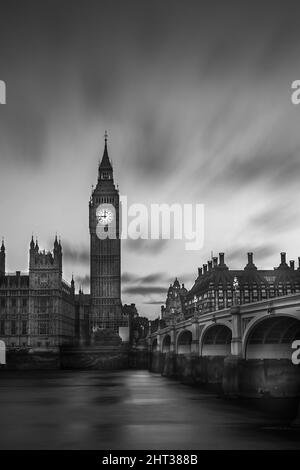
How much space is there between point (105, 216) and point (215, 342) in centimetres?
9161

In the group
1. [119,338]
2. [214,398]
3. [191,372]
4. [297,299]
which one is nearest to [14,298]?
[119,338]

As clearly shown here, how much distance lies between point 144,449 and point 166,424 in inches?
364

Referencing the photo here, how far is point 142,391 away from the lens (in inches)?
2511

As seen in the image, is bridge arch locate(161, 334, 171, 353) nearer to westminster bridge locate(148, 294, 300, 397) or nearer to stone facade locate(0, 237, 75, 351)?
stone facade locate(0, 237, 75, 351)

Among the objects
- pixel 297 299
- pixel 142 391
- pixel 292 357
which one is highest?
pixel 297 299

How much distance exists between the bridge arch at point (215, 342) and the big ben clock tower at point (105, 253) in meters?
76.7

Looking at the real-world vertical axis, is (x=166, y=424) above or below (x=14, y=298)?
below

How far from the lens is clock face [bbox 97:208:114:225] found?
160 metres

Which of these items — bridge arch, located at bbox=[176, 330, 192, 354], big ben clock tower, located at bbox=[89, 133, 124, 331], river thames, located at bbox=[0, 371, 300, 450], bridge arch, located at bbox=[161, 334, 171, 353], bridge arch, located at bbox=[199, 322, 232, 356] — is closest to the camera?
river thames, located at bbox=[0, 371, 300, 450]

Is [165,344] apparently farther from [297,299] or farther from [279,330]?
[297,299]

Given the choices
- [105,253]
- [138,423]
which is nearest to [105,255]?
[105,253]

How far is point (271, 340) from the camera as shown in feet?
182

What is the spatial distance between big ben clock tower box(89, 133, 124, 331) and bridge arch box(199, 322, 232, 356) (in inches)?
3021

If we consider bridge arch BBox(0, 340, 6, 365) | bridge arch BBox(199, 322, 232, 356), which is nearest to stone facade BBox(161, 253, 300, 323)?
bridge arch BBox(0, 340, 6, 365)
